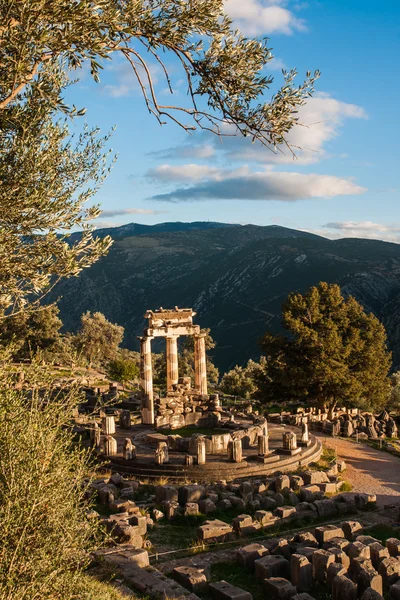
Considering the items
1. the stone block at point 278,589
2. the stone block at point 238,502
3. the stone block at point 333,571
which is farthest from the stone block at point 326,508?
the stone block at point 278,589

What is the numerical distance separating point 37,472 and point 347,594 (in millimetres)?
8147

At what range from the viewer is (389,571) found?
13.6 meters

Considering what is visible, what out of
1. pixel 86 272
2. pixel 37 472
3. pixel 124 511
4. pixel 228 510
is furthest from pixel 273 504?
pixel 86 272

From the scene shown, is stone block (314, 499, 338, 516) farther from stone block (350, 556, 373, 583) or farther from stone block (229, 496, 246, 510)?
stone block (350, 556, 373, 583)

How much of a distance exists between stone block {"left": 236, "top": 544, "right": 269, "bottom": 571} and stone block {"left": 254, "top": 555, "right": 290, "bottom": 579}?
0.44 m

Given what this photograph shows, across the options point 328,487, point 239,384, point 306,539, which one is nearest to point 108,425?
point 328,487

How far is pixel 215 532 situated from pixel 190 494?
328cm

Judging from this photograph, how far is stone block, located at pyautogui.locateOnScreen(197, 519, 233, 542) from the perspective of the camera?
16484 mm

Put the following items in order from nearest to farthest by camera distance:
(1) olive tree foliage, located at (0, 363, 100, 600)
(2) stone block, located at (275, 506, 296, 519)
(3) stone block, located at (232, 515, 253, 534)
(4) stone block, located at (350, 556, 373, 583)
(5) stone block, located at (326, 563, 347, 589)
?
(1) olive tree foliage, located at (0, 363, 100, 600), (5) stone block, located at (326, 563, 347, 589), (4) stone block, located at (350, 556, 373, 583), (3) stone block, located at (232, 515, 253, 534), (2) stone block, located at (275, 506, 296, 519)

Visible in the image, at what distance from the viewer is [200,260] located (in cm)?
18288

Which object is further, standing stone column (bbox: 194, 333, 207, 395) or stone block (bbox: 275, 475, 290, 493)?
standing stone column (bbox: 194, 333, 207, 395)

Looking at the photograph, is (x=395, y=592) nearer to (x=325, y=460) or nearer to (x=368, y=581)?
(x=368, y=581)

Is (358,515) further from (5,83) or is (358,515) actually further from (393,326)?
(393,326)

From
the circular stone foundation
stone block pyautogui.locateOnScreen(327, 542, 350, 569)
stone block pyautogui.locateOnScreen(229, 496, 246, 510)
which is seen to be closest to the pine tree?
the circular stone foundation
